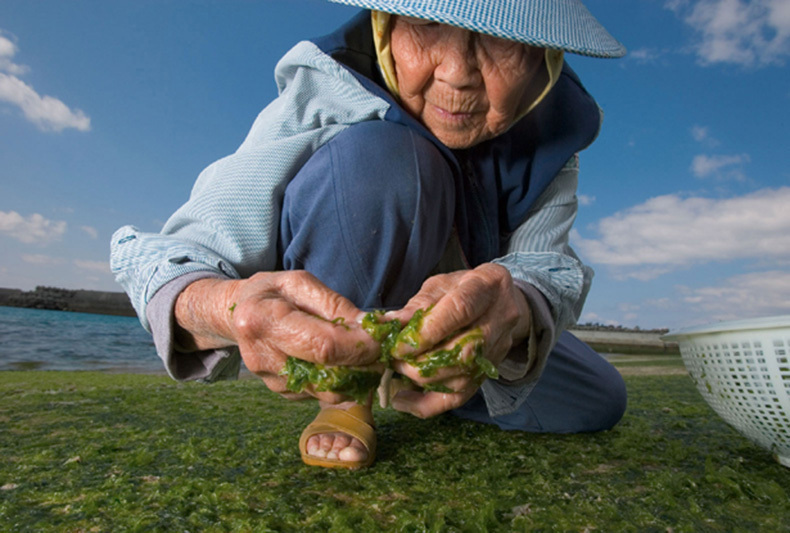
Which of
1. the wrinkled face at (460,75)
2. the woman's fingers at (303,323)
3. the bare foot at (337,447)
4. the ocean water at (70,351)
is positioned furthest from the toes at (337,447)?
the ocean water at (70,351)

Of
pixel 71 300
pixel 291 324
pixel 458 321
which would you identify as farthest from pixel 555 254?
pixel 71 300

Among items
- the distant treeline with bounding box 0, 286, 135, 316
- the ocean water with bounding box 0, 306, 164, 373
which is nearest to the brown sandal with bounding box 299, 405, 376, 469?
the ocean water with bounding box 0, 306, 164, 373

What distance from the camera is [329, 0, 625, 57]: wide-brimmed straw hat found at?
51.0 inches

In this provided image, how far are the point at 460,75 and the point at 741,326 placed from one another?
3.66 feet

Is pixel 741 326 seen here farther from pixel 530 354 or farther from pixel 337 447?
pixel 337 447

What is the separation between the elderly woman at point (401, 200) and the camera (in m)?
1.30

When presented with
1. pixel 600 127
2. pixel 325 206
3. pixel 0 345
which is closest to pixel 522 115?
pixel 600 127

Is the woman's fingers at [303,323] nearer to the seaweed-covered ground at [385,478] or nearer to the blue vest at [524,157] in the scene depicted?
the seaweed-covered ground at [385,478]

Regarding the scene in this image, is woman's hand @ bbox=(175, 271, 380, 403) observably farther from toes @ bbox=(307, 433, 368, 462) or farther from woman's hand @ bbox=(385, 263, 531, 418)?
toes @ bbox=(307, 433, 368, 462)

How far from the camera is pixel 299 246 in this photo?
1.67m

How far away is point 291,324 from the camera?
99 centimetres

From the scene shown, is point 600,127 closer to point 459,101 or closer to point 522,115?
point 522,115

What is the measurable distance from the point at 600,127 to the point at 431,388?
135 centimetres

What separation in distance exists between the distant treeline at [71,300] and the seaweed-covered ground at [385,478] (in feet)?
90.9
